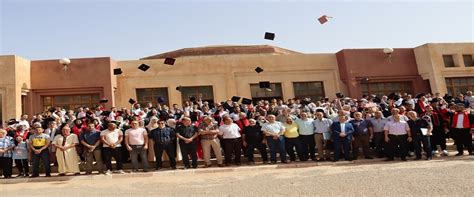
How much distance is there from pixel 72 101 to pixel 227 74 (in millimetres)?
7291

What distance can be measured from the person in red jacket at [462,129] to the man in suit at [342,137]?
3.05m

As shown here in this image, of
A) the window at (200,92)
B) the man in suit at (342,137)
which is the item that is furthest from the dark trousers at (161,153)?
the window at (200,92)

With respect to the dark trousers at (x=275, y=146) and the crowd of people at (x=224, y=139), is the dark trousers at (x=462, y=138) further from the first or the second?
the dark trousers at (x=275, y=146)

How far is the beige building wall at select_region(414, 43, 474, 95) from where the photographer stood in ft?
63.5

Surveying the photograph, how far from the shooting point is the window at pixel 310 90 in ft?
65.1

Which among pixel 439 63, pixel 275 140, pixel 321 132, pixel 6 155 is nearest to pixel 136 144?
pixel 6 155

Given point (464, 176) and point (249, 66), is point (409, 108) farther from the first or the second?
point (249, 66)

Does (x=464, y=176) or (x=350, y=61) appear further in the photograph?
(x=350, y=61)

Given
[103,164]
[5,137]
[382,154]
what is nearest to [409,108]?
[382,154]

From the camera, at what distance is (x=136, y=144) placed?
33.1 feet

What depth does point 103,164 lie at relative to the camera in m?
10.4

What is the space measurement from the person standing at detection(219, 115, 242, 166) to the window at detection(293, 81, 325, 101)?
964 cm

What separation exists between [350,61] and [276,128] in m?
10.4

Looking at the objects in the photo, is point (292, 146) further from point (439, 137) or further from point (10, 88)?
point (10, 88)
